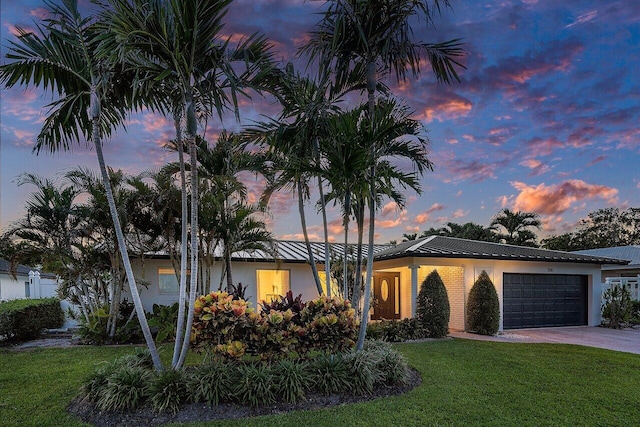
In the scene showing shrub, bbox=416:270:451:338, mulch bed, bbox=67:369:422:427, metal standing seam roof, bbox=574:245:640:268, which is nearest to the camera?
mulch bed, bbox=67:369:422:427

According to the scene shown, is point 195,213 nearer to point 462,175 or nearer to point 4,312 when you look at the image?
point 4,312

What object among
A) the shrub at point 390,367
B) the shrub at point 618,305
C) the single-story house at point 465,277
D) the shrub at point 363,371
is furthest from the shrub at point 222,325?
the shrub at point 618,305

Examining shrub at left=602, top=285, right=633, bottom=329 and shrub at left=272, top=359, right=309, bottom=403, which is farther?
shrub at left=602, top=285, right=633, bottom=329

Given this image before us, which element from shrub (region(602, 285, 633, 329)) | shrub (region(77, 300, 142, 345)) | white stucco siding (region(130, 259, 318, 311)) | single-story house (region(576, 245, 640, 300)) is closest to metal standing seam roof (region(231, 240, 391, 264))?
white stucco siding (region(130, 259, 318, 311))

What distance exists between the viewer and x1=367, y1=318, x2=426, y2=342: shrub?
10688 mm

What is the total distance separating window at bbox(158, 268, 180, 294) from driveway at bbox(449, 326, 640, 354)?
8746 mm

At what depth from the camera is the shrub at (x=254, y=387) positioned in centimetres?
527

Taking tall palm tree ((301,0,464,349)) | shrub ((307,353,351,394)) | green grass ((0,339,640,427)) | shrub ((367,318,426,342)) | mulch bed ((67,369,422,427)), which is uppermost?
tall palm tree ((301,0,464,349))

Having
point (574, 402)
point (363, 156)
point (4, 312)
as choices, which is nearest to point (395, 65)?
point (363, 156)

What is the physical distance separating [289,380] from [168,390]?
5.21 feet

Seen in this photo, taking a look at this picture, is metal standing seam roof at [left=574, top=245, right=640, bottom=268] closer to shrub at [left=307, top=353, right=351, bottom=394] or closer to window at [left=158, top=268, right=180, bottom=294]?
shrub at [left=307, top=353, right=351, bottom=394]

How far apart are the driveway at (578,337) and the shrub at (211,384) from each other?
812 centimetres

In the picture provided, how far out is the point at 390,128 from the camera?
6.14m

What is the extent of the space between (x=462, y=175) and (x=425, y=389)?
861 centimetres
